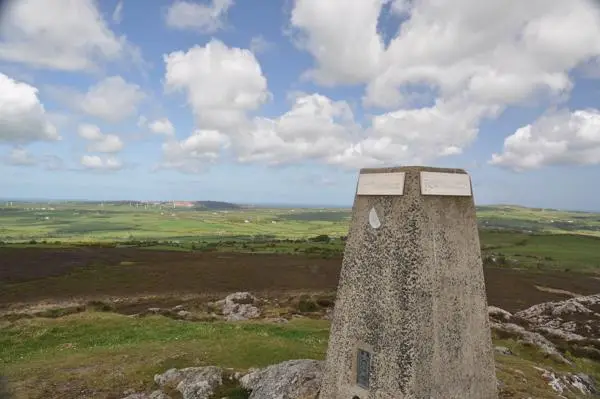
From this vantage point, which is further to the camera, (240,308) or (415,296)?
(240,308)

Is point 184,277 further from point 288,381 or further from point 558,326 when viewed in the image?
point 288,381

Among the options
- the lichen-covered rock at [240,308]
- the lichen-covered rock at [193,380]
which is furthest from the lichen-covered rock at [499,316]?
the lichen-covered rock at [193,380]

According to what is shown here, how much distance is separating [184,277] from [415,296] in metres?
55.6

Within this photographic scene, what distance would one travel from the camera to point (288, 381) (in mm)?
14594

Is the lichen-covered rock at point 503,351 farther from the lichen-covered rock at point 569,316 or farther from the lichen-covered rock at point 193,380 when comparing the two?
the lichen-covered rock at point 193,380

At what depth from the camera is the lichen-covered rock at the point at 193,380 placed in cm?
1602

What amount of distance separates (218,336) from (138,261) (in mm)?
51032

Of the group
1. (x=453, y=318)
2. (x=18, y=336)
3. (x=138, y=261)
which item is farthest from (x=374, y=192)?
(x=138, y=261)

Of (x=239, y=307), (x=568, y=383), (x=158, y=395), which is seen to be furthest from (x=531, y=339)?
(x=158, y=395)

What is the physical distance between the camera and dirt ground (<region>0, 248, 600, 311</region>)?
5275 centimetres

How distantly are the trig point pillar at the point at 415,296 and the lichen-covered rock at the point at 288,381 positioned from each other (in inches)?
136

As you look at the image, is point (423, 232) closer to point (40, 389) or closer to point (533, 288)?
point (40, 389)

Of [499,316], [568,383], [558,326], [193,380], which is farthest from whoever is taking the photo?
[499,316]

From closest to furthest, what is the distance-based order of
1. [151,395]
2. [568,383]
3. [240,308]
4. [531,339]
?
[151,395]
[568,383]
[531,339]
[240,308]
